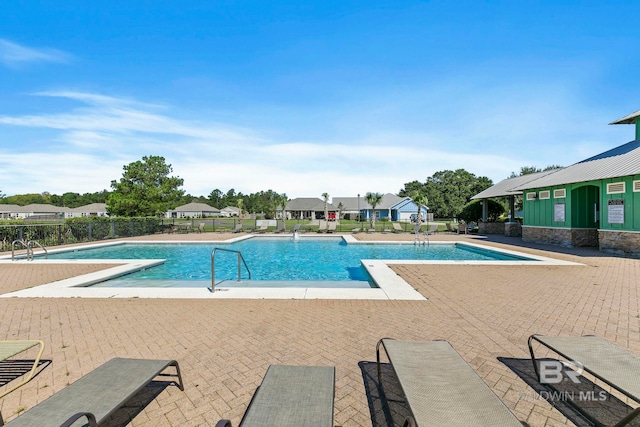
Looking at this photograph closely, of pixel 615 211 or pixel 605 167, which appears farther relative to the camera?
pixel 605 167

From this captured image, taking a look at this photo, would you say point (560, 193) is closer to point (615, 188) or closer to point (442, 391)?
point (615, 188)

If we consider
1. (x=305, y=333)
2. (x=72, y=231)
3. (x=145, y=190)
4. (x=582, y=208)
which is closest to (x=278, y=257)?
(x=305, y=333)

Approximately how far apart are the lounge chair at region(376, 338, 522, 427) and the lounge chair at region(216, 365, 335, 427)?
59 centimetres

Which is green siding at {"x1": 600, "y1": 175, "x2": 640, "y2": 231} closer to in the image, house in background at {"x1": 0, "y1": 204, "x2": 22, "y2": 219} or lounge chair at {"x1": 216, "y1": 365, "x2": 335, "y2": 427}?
lounge chair at {"x1": 216, "y1": 365, "x2": 335, "y2": 427}

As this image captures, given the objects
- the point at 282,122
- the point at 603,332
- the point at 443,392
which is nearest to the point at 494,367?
the point at 443,392

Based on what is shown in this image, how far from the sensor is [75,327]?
4.94m

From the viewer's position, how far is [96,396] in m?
2.38

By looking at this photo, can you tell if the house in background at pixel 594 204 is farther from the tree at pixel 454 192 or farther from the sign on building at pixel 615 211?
the tree at pixel 454 192

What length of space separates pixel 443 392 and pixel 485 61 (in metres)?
15.3

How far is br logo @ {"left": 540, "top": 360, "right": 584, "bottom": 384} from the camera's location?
10.7 ft

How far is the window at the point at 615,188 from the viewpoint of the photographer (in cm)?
1312

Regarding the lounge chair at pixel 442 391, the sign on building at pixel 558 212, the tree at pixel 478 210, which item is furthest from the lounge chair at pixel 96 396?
the tree at pixel 478 210

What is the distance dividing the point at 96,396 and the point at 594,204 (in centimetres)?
2136

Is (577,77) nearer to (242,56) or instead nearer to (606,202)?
(606,202)
